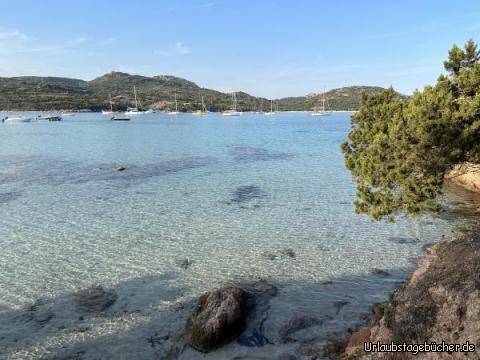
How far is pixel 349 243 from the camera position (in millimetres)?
20969

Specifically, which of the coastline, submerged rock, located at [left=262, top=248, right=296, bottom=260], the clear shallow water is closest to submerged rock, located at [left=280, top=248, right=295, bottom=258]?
submerged rock, located at [left=262, top=248, right=296, bottom=260]

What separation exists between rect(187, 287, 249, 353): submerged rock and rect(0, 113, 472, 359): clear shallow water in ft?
1.52

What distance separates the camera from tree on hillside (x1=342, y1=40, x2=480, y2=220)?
41.3ft

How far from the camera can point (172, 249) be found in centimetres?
2009

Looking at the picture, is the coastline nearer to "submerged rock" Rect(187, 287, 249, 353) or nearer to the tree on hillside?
"submerged rock" Rect(187, 287, 249, 353)

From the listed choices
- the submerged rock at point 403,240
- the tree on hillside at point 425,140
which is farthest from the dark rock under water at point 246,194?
the tree on hillside at point 425,140

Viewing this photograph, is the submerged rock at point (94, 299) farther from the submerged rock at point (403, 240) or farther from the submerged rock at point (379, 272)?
the submerged rock at point (403, 240)

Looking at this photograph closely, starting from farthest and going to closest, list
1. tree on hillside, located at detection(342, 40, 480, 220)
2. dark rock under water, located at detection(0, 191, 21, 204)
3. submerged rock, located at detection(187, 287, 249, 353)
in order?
dark rock under water, located at detection(0, 191, 21, 204)
tree on hillside, located at detection(342, 40, 480, 220)
submerged rock, located at detection(187, 287, 249, 353)

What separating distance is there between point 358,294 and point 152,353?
27.5ft

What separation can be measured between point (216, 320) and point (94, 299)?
598cm

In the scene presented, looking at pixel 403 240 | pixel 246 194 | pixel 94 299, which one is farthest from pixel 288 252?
pixel 246 194

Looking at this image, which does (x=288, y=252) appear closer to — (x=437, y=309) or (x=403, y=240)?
(x=403, y=240)

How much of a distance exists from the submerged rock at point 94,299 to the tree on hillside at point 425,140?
11.4m

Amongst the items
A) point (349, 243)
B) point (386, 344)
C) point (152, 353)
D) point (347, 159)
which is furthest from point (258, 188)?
point (386, 344)
